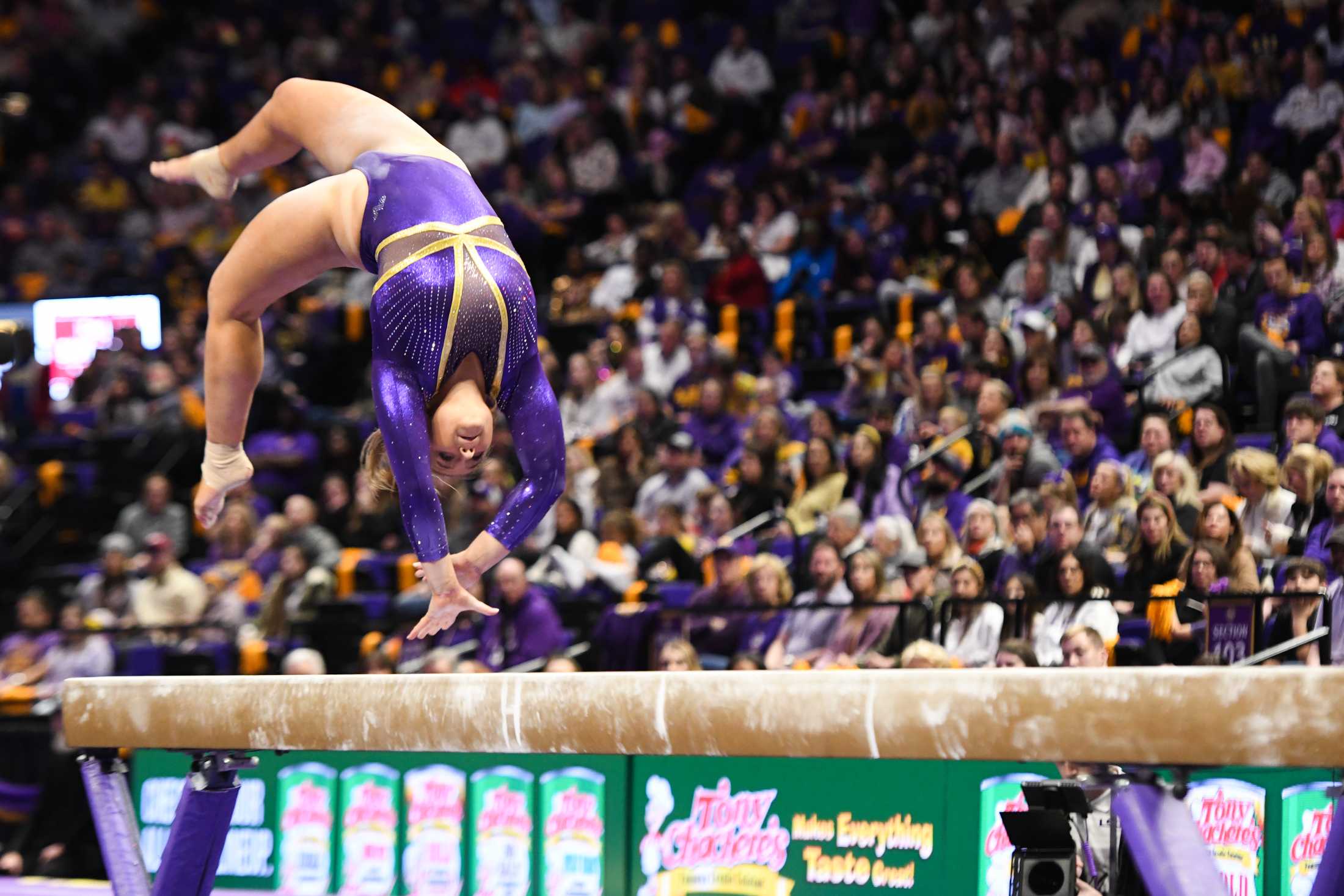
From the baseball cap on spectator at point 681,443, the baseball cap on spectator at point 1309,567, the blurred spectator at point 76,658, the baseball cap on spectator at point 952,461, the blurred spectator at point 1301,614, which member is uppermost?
the baseball cap on spectator at point 681,443

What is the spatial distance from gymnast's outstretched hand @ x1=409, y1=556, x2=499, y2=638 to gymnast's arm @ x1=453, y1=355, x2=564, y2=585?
98 millimetres

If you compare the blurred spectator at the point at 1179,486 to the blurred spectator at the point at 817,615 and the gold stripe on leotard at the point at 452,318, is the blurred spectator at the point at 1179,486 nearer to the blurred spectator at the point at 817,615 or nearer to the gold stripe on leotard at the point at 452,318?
the blurred spectator at the point at 817,615

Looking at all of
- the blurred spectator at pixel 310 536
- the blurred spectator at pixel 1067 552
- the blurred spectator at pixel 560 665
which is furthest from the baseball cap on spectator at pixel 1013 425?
the blurred spectator at pixel 310 536

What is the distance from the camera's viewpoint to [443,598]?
3730mm

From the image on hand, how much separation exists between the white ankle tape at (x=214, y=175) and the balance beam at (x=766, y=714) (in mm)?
1519

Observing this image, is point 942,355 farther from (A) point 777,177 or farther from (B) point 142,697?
(B) point 142,697

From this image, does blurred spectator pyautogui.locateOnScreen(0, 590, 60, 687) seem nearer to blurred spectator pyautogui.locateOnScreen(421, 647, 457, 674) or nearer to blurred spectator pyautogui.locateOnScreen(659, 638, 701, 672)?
blurred spectator pyautogui.locateOnScreen(421, 647, 457, 674)

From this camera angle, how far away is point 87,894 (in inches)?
276

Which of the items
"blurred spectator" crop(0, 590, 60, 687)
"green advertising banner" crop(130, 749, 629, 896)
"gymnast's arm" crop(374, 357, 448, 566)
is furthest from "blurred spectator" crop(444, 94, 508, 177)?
"gymnast's arm" crop(374, 357, 448, 566)

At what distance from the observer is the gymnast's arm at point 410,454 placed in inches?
142

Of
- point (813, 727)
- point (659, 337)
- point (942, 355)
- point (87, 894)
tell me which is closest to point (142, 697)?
point (813, 727)

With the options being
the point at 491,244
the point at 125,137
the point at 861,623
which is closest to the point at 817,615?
the point at 861,623

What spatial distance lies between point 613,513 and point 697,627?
145 centimetres

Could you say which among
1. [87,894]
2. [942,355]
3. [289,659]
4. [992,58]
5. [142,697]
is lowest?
[87,894]
